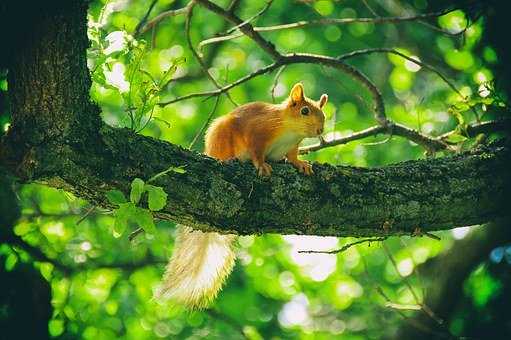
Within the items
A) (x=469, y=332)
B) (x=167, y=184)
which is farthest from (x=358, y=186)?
(x=469, y=332)

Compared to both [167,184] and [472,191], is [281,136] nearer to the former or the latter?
[472,191]

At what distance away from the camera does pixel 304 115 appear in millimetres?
4344

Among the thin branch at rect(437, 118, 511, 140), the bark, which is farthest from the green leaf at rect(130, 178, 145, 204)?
the thin branch at rect(437, 118, 511, 140)

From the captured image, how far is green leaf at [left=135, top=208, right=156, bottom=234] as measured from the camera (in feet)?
7.73

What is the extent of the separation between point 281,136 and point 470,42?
63.8 inches

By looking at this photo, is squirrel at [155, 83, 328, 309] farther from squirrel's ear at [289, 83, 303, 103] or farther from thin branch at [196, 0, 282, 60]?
thin branch at [196, 0, 282, 60]

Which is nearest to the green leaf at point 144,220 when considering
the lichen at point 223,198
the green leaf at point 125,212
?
the green leaf at point 125,212

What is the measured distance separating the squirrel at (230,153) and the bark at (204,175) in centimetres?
19

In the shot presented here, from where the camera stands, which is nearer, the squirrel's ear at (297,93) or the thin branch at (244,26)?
Result: the thin branch at (244,26)

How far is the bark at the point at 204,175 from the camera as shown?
246 cm

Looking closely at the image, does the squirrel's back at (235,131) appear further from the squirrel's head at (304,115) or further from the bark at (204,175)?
the bark at (204,175)

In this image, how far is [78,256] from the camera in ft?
20.5

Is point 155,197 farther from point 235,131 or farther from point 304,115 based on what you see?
point 304,115

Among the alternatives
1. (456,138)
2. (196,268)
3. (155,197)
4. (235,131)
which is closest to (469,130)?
(456,138)
